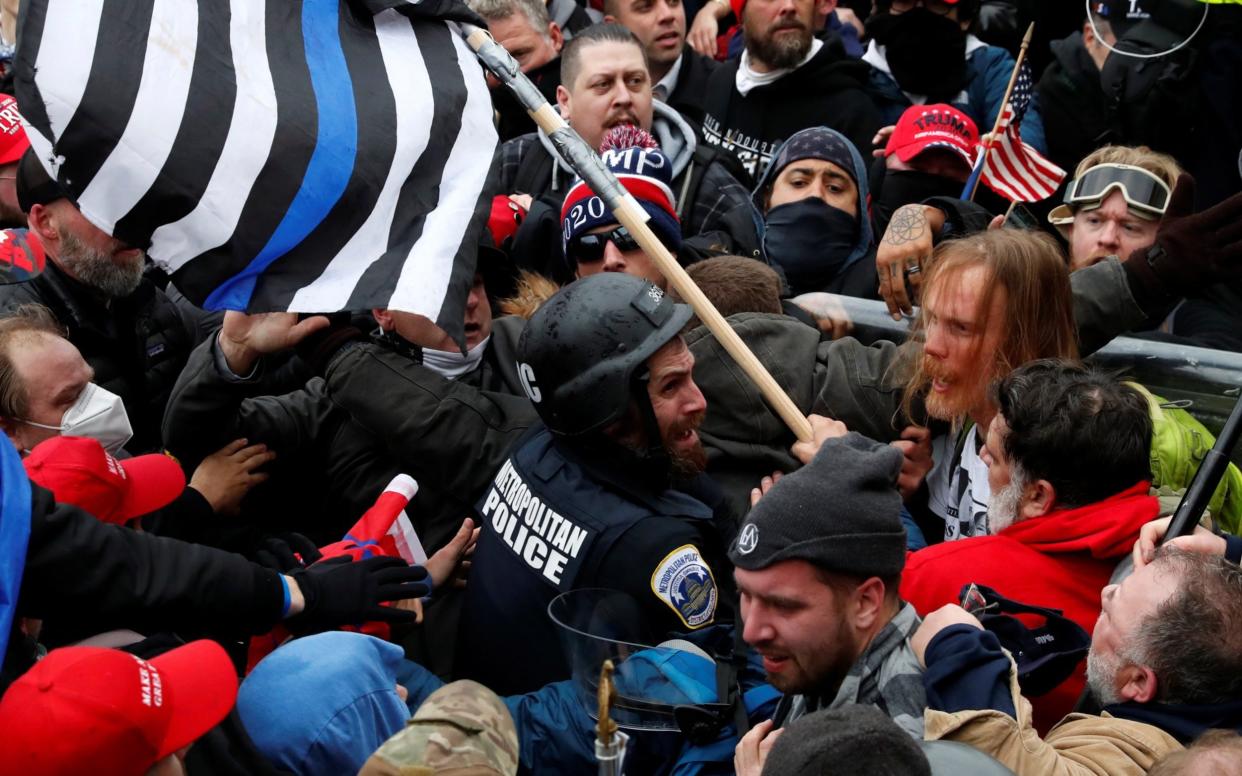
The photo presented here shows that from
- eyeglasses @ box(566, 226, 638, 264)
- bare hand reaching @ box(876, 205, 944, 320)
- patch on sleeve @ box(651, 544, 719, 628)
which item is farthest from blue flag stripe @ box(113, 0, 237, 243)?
→ bare hand reaching @ box(876, 205, 944, 320)

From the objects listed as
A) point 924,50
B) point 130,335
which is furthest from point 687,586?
point 924,50

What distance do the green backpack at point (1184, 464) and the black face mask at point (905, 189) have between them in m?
2.47

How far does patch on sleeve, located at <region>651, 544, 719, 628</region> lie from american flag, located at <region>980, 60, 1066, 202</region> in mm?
2983

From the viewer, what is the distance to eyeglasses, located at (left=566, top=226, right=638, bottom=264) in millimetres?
5168

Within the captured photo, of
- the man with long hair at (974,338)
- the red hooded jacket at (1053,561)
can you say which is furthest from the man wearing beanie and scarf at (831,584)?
the man with long hair at (974,338)

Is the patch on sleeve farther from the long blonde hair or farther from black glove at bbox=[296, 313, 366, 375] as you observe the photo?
black glove at bbox=[296, 313, 366, 375]

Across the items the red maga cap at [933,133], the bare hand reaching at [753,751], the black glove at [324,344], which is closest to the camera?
the bare hand reaching at [753,751]

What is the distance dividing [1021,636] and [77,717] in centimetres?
207

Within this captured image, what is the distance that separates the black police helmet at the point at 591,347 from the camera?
3.81 meters

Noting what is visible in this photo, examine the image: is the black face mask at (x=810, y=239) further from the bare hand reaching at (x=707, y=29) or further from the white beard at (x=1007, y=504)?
the bare hand reaching at (x=707, y=29)

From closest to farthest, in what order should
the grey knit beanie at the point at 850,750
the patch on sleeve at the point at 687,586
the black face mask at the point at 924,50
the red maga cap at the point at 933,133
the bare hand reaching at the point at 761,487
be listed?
the grey knit beanie at the point at 850,750 → the patch on sleeve at the point at 687,586 → the bare hand reaching at the point at 761,487 → the red maga cap at the point at 933,133 → the black face mask at the point at 924,50

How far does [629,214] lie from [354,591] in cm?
130

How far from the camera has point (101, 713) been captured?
8.50 ft

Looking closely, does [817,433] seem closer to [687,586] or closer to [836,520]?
[687,586]
